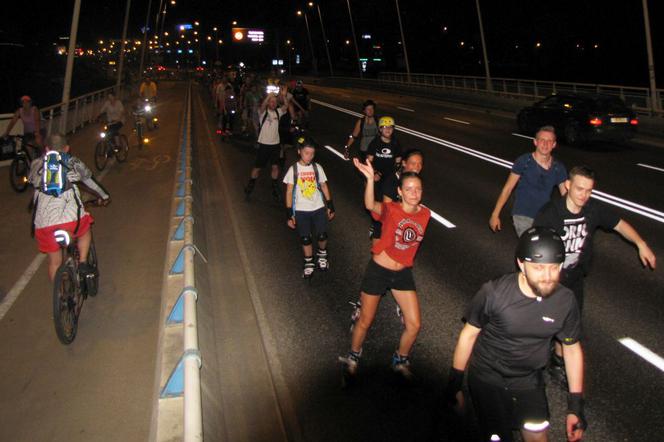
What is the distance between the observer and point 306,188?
7.21 m

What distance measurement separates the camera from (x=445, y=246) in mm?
8719

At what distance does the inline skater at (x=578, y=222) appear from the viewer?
4.66m

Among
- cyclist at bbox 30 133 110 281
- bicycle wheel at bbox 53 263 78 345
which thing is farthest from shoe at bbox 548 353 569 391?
cyclist at bbox 30 133 110 281

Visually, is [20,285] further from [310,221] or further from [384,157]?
[384,157]

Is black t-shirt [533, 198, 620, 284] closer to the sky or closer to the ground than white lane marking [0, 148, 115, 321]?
closer to the sky

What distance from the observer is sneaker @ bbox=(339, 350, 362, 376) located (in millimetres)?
5078

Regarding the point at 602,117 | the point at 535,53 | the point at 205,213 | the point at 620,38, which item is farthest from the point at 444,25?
the point at 205,213

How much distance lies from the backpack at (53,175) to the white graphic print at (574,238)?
205 inches

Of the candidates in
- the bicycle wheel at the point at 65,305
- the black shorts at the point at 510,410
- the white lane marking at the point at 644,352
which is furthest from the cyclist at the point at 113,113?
the black shorts at the point at 510,410

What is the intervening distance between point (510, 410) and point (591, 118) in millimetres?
16580

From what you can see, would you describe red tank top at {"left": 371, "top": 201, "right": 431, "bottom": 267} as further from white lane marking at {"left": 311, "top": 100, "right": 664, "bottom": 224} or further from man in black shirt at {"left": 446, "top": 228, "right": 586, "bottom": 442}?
white lane marking at {"left": 311, "top": 100, "right": 664, "bottom": 224}

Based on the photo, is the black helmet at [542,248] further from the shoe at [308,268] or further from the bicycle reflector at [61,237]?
the bicycle reflector at [61,237]

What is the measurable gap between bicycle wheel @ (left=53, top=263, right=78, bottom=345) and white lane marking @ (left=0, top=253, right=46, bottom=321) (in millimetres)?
1332

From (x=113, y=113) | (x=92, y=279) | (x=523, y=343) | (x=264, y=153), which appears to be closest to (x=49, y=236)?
(x=92, y=279)
